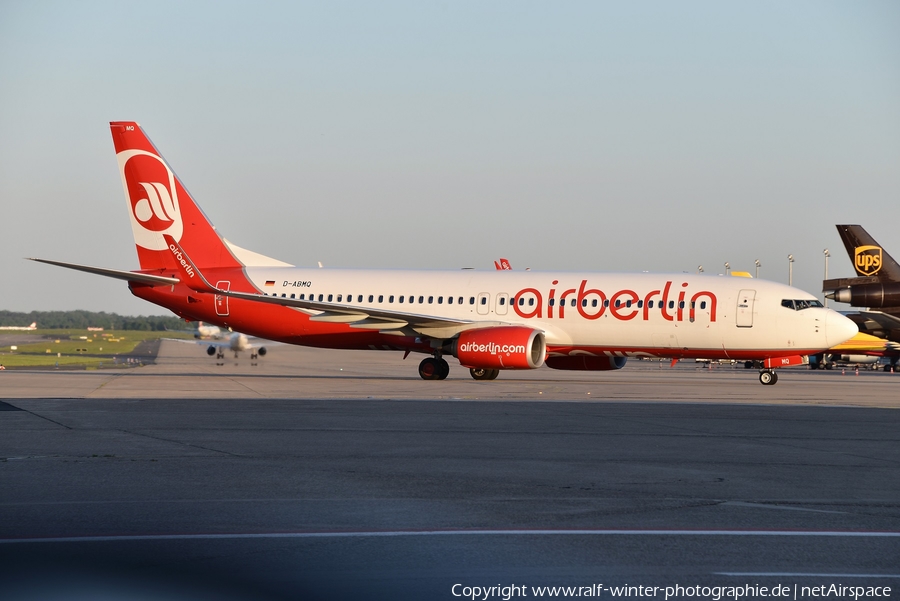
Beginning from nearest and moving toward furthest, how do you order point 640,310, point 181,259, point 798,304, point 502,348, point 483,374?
point 502,348, point 798,304, point 640,310, point 483,374, point 181,259

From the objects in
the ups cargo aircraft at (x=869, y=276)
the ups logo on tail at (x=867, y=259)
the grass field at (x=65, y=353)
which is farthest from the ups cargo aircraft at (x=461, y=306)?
the ups logo on tail at (x=867, y=259)

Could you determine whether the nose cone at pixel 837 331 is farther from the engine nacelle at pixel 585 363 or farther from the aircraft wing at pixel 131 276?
the aircraft wing at pixel 131 276

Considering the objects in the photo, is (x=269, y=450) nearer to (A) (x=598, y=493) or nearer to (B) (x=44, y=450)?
(B) (x=44, y=450)

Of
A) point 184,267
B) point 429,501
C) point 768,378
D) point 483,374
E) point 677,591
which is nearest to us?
point 677,591

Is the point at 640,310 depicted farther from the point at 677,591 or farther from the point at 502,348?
the point at 677,591

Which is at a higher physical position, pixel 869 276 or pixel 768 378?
pixel 869 276

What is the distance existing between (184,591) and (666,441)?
9211 millimetres

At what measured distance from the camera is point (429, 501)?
348 inches

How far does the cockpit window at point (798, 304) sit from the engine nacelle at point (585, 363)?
5663 millimetres

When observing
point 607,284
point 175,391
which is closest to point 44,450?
point 175,391

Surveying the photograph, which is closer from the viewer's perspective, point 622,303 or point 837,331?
point 837,331

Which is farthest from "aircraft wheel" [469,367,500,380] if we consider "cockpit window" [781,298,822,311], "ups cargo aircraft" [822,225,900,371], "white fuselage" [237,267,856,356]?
"ups cargo aircraft" [822,225,900,371]

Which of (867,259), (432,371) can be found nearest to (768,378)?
(432,371)

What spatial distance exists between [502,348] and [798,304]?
8.78m
